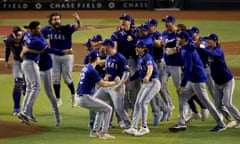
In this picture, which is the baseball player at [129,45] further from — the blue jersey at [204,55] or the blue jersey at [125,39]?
the blue jersey at [204,55]

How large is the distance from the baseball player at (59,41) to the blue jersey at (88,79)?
8.25ft

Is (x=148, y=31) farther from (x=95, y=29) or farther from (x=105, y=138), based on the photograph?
(x=95, y=29)

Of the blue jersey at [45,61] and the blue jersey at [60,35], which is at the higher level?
the blue jersey at [60,35]

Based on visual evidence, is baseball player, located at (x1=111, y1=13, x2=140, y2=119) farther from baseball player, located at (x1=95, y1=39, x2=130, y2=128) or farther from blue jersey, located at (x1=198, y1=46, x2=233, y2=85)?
blue jersey, located at (x1=198, y1=46, x2=233, y2=85)

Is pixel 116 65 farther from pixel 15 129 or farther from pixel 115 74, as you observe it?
pixel 15 129

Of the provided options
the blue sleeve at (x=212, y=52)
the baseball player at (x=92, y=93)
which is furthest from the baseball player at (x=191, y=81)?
the baseball player at (x=92, y=93)

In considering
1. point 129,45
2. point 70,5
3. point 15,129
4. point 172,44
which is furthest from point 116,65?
point 70,5

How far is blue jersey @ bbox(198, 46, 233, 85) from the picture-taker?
1072 centimetres

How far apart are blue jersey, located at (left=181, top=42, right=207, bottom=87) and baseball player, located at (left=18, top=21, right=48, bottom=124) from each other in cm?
254

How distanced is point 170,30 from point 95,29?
15.6m

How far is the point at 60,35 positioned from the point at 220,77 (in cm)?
363

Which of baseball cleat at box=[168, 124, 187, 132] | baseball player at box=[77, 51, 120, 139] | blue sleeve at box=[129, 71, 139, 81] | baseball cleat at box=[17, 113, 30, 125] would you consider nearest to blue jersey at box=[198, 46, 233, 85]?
baseball cleat at box=[168, 124, 187, 132]

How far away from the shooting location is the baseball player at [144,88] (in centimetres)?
1048

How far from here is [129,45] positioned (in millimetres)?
11633
